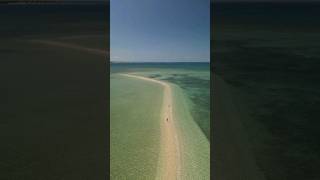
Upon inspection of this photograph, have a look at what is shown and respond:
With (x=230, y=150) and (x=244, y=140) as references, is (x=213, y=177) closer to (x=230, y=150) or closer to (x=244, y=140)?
(x=230, y=150)

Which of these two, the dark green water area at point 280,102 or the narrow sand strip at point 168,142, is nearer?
the narrow sand strip at point 168,142

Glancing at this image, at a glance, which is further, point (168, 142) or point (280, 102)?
point (280, 102)

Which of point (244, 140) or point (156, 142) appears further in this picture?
point (244, 140)

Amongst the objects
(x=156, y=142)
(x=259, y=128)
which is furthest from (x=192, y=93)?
(x=259, y=128)

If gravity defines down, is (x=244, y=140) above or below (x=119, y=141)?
below

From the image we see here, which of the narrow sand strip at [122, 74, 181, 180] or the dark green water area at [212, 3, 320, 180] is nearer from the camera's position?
the narrow sand strip at [122, 74, 181, 180]

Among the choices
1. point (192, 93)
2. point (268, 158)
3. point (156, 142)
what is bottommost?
point (268, 158)
